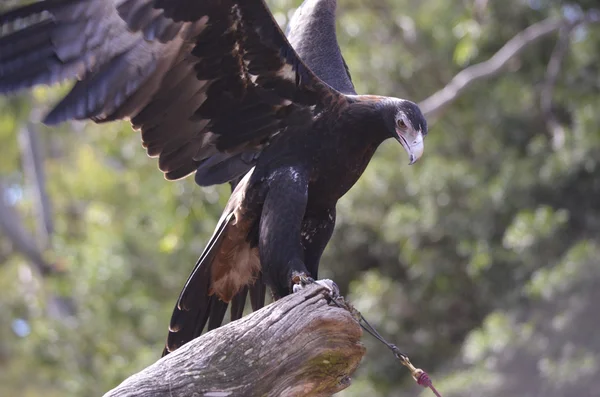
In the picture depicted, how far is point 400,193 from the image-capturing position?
28.8 feet

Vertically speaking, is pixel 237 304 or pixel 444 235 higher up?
pixel 444 235

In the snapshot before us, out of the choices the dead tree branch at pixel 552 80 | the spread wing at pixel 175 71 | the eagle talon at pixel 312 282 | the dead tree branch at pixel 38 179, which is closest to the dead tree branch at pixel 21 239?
the dead tree branch at pixel 38 179

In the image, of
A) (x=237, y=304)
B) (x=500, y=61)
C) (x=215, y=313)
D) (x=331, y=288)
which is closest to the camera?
(x=331, y=288)

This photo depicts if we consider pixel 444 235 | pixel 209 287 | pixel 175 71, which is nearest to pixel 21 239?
pixel 444 235

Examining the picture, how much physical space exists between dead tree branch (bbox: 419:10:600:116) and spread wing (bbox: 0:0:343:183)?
363 cm

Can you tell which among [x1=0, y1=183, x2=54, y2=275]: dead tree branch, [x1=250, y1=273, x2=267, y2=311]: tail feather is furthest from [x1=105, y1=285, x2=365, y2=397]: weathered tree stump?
[x1=0, y1=183, x2=54, y2=275]: dead tree branch

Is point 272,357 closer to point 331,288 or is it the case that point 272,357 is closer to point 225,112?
point 331,288

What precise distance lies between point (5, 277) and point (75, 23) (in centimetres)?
1389

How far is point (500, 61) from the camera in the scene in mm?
8156

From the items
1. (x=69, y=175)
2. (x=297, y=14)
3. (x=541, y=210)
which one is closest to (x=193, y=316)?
(x=297, y=14)

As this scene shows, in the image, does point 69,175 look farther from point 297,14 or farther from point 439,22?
point 297,14

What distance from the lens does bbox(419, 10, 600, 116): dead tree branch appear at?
25.8 ft

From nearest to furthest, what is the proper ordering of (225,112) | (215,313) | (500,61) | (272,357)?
(272,357), (225,112), (215,313), (500,61)

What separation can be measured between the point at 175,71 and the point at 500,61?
463 cm
